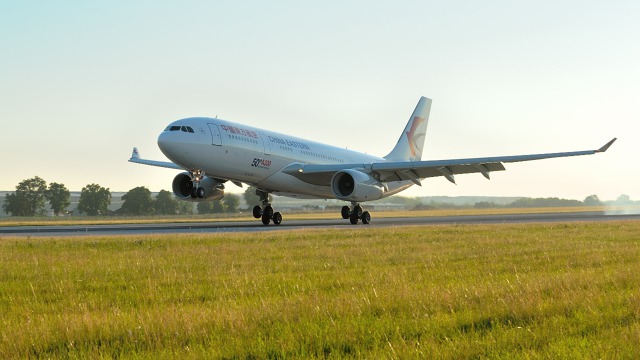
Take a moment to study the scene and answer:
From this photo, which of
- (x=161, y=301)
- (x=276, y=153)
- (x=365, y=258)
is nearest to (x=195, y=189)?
(x=276, y=153)

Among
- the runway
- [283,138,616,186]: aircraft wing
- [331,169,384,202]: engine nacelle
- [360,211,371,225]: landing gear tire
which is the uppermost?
[283,138,616,186]: aircraft wing

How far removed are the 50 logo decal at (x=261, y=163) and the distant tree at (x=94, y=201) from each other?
81.2 meters

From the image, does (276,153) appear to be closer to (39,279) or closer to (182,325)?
(39,279)

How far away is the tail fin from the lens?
169 ft

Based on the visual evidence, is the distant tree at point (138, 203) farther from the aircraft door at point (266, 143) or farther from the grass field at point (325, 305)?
the grass field at point (325, 305)

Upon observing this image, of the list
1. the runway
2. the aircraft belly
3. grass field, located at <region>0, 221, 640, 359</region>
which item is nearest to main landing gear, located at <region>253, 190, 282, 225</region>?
the runway

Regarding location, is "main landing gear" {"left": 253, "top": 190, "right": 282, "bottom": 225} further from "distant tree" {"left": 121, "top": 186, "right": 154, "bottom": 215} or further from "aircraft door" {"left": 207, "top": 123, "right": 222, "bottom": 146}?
"distant tree" {"left": 121, "top": 186, "right": 154, "bottom": 215}

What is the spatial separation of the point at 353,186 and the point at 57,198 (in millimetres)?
86023

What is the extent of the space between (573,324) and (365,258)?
8146 millimetres

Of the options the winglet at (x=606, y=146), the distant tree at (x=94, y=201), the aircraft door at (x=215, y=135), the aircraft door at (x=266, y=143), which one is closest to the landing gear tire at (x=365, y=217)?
the aircraft door at (x=266, y=143)

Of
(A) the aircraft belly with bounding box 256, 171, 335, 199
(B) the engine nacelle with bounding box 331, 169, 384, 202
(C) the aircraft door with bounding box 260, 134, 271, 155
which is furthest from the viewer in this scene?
(A) the aircraft belly with bounding box 256, 171, 335, 199

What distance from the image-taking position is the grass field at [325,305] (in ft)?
20.4

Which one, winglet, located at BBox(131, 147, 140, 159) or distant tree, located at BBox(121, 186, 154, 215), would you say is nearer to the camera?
winglet, located at BBox(131, 147, 140, 159)

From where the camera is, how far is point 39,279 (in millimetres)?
12031
